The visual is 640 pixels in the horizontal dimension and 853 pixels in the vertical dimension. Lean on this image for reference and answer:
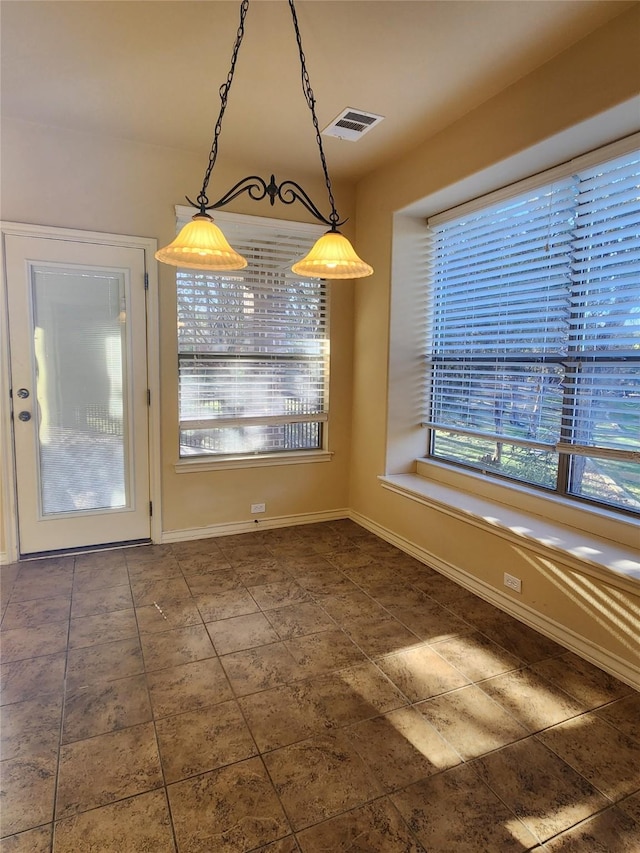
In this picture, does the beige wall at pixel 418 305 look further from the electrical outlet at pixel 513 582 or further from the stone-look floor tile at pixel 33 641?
the stone-look floor tile at pixel 33 641

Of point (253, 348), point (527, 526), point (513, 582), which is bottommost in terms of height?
point (513, 582)

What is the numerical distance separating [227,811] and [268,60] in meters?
3.10

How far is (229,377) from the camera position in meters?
3.83

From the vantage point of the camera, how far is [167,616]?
105 inches

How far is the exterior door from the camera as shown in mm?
3232

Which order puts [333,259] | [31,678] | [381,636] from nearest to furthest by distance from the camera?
1. [333,259]
2. [31,678]
3. [381,636]

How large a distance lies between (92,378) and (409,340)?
233 cm

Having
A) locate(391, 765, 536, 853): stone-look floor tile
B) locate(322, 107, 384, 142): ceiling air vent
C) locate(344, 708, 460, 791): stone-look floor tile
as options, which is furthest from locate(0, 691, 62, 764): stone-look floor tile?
locate(322, 107, 384, 142): ceiling air vent

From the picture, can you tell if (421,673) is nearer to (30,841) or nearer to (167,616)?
(167,616)

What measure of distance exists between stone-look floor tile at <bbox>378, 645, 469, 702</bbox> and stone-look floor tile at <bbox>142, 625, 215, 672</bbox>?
2.82ft

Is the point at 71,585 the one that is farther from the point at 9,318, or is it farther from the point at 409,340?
the point at 409,340

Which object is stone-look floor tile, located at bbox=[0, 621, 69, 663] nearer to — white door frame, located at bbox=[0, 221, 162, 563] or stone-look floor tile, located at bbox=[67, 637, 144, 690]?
stone-look floor tile, located at bbox=[67, 637, 144, 690]

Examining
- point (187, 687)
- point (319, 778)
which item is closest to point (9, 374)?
point (187, 687)

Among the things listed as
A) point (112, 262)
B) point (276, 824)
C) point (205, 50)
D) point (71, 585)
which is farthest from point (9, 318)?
point (276, 824)
